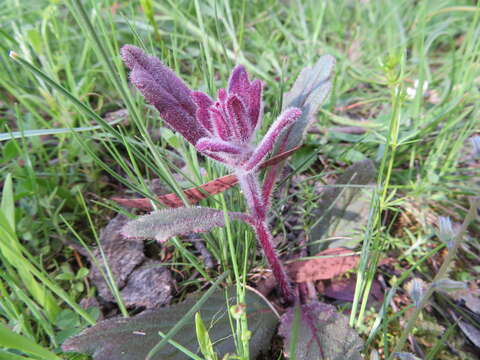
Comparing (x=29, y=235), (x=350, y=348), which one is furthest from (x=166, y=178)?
(x=350, y=348)

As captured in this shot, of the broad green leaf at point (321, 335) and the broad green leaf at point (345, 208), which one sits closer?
the broad green leaf at point (321, 335)

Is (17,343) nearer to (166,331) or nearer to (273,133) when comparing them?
(166,331)

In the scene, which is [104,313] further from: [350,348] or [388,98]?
[388,98]

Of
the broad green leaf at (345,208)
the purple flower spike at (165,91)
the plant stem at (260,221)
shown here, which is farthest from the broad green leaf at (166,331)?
the purple flower spike at (165,91)

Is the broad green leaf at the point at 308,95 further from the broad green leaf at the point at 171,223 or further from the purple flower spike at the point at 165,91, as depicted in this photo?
the broad green leaf at the point at 171,223

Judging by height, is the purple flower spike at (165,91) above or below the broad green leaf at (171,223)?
above

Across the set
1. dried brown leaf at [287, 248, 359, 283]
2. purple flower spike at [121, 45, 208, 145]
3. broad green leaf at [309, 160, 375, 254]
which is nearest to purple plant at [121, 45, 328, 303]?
purple flower spike at [121, 45, 208, 145]

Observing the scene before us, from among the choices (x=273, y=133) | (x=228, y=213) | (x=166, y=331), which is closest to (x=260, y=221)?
(x=228, y=213)
